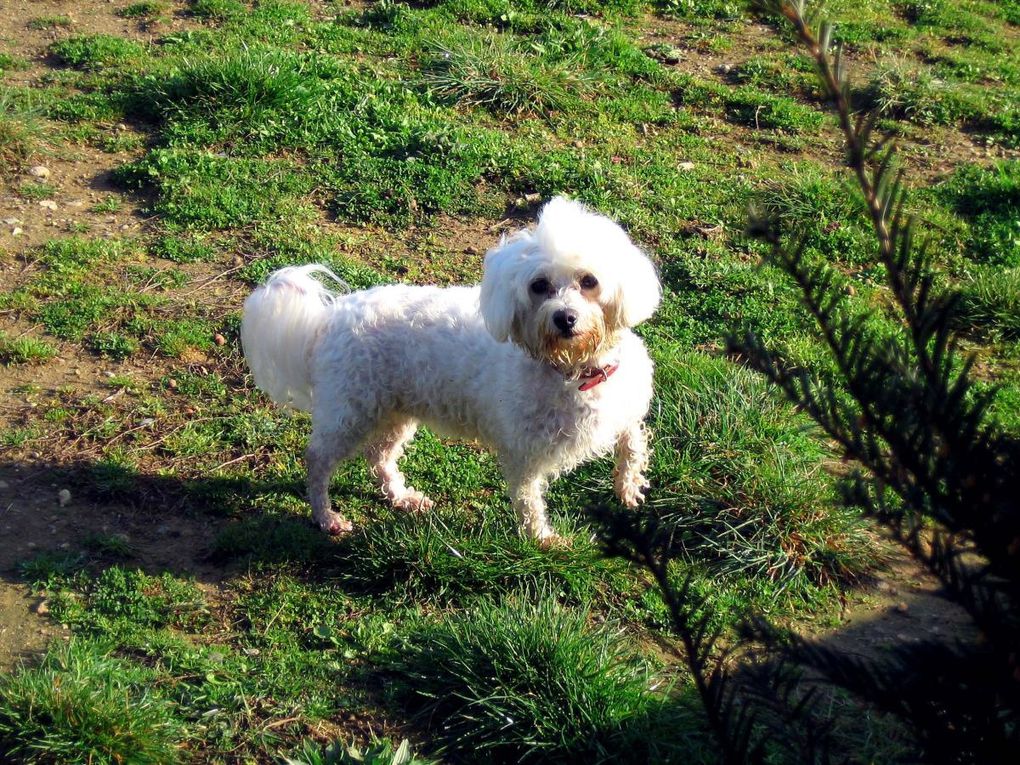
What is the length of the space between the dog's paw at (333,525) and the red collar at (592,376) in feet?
4.33

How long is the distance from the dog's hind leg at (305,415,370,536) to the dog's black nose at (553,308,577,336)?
117 centimetres

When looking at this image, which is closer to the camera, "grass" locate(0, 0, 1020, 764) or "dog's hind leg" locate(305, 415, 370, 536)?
"grass" locate(0, 0, 1020, 764)

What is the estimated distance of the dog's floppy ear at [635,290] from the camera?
4004 mm

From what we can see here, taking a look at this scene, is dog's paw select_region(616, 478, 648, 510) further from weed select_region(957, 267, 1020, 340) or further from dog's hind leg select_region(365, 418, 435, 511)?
weed select_region(957, 267, 1020, 340)

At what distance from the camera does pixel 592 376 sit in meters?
4.20

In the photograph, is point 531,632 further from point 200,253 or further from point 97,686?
point 200,253

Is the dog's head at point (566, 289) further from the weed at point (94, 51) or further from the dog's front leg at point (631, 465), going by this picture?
the weed at point (94, 51)

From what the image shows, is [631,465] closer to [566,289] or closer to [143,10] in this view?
[566,289]

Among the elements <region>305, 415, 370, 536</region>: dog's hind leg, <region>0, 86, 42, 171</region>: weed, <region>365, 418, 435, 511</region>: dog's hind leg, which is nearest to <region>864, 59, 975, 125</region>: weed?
<region>365, 418, 435, 511</region>: dog's hind leg

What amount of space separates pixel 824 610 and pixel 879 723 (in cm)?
82

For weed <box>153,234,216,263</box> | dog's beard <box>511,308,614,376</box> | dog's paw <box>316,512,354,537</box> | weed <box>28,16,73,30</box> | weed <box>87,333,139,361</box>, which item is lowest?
weed <box>87,333,139,361</box>

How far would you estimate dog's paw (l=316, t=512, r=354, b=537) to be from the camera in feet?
15.3

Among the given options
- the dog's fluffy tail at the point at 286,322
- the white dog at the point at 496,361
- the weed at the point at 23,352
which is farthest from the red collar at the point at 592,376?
the weed at the point at 23,352

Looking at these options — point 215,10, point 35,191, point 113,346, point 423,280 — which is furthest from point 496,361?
point 215,10
